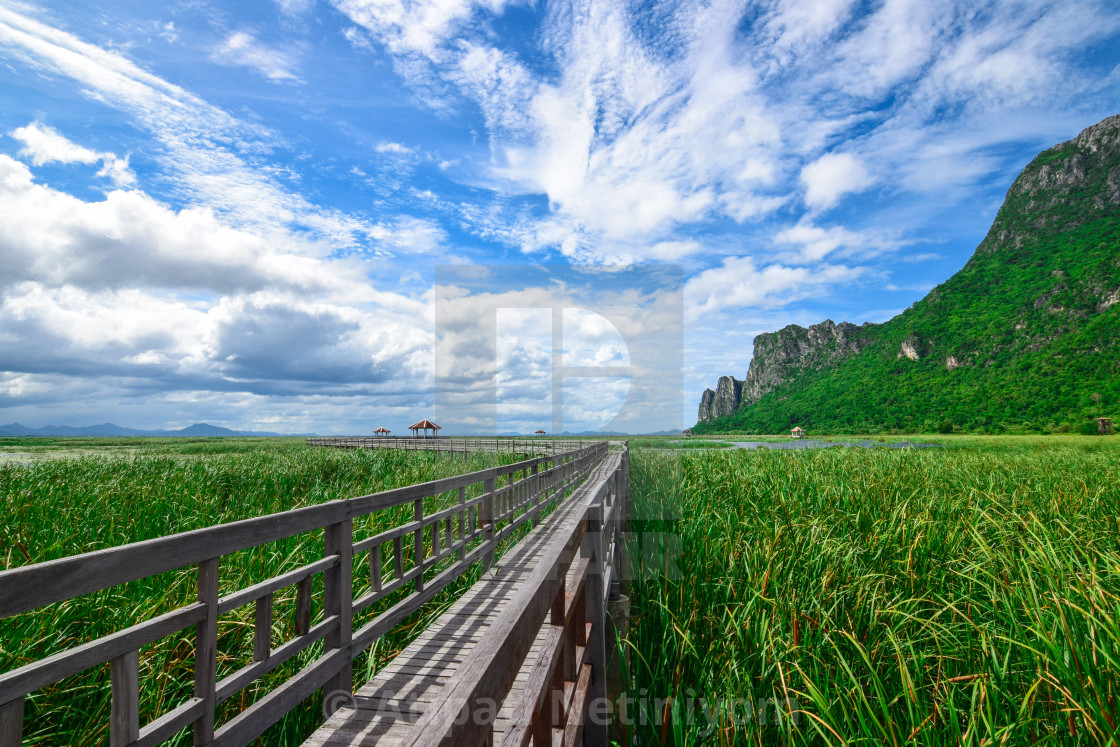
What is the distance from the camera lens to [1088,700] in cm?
278

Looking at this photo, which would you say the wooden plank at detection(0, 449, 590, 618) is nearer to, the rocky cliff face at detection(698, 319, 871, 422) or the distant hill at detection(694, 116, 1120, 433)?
the distant hill at detection(694, 116, 1120, 433)

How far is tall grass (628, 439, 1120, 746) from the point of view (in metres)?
2.99

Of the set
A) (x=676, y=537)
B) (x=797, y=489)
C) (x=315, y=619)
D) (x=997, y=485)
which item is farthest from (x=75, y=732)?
(x=997, y=485)

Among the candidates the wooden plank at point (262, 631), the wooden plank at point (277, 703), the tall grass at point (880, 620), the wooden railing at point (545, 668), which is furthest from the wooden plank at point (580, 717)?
the wooden plank at point (262, 631)

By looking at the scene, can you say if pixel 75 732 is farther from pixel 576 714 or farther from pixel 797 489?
pixel 797 489

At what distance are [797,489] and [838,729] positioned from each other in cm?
635

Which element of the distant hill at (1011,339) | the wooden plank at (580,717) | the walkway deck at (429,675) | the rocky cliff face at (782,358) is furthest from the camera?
the rocky cliff face at (782,358)

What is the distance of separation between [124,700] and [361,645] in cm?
205

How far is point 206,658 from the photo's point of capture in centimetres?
271

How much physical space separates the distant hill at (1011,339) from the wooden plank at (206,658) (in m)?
72.7

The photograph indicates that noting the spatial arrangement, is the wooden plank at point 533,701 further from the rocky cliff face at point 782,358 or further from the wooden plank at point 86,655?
the rocky cliff face at point 782,358

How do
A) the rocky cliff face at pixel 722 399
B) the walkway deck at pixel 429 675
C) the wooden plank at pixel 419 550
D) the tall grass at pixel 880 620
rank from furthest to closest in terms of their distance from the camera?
the rocky cliff face at pixel 722 399
the wooden plank at pixel 419 550
the tall grass at pixel 880 620
the walkway deck at pixel 429 675

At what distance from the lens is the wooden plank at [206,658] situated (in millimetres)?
2686

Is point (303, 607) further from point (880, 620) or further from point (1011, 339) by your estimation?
point (1011, 339)
